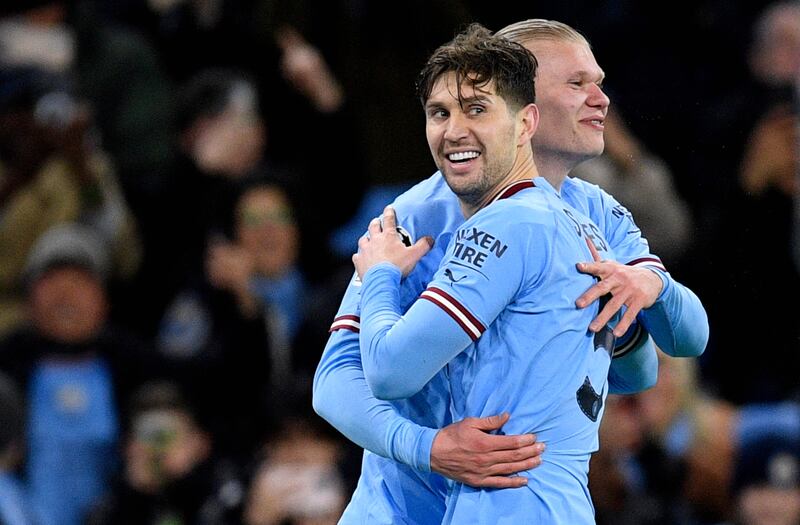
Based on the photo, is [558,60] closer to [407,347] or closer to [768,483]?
[407,347]

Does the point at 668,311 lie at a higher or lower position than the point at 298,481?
higher

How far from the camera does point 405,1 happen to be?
599 cm

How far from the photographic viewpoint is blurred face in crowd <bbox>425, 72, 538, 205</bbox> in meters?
2.95

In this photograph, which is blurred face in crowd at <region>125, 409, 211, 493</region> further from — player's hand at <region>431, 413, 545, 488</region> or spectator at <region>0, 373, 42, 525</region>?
player's hand at <region>431, 413, 545, 488</region>

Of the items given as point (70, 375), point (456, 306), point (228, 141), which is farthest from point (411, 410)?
point (228, 141)

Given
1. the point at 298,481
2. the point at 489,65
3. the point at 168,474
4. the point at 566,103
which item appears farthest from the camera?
the point at 168,474

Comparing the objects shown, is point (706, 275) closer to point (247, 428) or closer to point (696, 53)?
point (696, 53)

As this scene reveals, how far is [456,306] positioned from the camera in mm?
2797

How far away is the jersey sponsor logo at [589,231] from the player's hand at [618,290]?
0.09ft

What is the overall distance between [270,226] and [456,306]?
153 inches

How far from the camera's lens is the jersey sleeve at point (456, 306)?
2795mm

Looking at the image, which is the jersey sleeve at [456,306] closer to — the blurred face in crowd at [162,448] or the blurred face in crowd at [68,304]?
the blurred face in crowd at [162,448]

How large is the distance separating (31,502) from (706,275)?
3.36 m

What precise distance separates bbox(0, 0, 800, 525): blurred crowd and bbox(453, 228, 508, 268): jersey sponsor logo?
2432 millimetres
